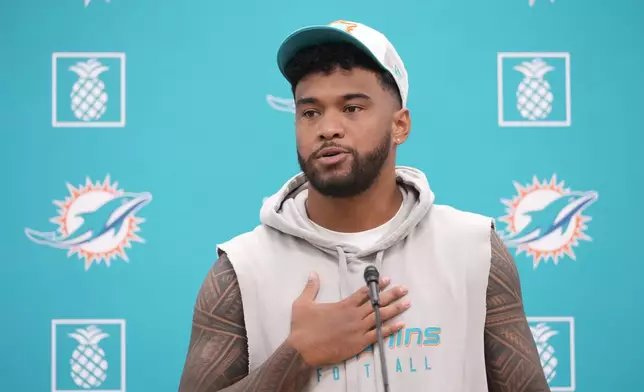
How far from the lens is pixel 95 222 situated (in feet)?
6.36

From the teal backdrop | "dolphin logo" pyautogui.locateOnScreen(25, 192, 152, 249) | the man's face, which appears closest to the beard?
the man's face

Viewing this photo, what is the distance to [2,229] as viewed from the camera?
193 centimetres

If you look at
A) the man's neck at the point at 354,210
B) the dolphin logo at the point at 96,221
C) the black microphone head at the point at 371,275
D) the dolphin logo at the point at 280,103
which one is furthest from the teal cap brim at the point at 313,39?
the dolphin logo at the point at 96,221

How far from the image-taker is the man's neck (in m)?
1.25

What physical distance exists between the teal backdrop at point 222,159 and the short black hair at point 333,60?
0.73 metres

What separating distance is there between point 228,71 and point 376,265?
3.06 feet

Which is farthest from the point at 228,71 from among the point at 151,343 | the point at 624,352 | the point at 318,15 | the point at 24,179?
the point at 624,352

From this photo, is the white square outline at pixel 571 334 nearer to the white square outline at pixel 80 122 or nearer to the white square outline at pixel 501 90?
the white square outline at pixel 501 90

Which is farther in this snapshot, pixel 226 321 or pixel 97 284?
pixel 97 284

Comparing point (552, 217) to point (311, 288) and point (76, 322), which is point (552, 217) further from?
point (76, 322)

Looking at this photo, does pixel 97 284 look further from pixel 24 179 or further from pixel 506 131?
pixel 506 131

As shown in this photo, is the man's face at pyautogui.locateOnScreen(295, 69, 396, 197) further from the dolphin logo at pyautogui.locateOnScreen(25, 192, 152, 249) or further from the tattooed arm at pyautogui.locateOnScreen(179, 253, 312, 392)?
the dolphin logo at pyautogui.locateOnScreen(25, 192, 152, 249)

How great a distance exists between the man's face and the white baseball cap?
0.04m

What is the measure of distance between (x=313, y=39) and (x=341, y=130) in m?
0.16
